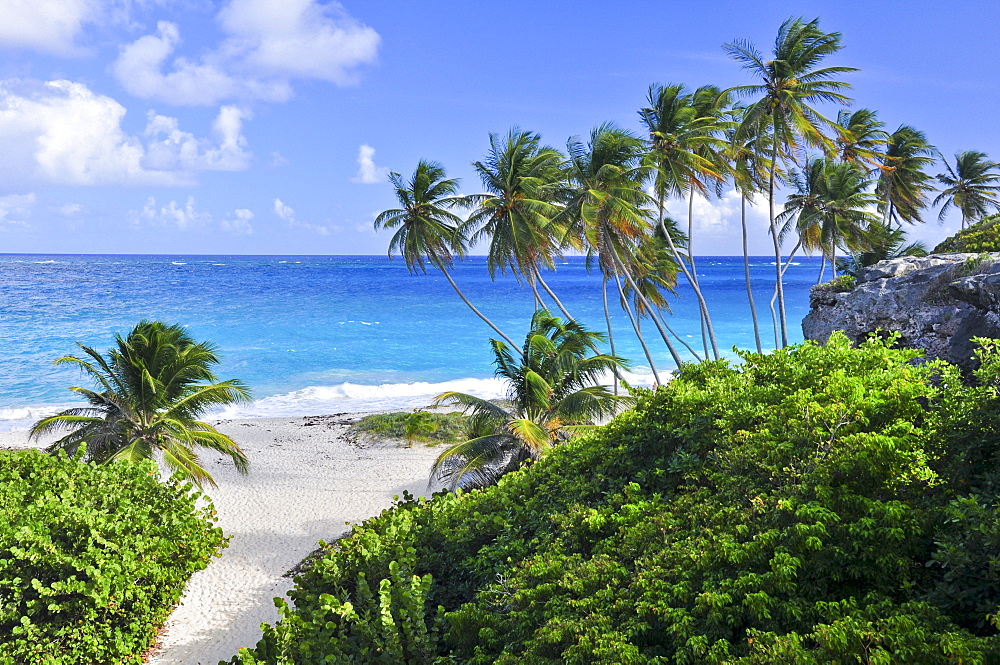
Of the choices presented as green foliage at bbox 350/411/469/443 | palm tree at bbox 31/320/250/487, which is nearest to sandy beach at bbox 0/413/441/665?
green foliage at bbox 350/411/469/443

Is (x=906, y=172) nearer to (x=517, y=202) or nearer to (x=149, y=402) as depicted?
(x=517, y=202)

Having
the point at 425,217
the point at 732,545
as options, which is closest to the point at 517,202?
the point at 425,217

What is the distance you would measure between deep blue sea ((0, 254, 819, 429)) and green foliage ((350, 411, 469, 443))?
5255mm

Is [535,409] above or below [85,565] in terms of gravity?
above

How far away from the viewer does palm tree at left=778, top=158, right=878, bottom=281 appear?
74.2ft

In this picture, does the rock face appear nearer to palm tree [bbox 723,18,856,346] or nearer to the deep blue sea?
palm tree [bbox 723,18,856,346]

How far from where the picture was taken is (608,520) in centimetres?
686

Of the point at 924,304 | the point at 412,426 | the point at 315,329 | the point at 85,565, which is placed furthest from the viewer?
the point at 315,329

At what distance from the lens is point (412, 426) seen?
23125 millimetres

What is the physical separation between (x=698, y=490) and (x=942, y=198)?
112ft

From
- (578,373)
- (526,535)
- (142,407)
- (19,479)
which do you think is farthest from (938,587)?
(142,407)

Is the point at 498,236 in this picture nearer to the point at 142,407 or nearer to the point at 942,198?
the point at 142,407

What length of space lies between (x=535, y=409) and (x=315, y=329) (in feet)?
127

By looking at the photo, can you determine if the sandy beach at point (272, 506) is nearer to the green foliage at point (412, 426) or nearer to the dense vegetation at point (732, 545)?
the green foliage at point (412, 426)
